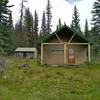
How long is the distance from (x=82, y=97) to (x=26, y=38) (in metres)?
56.1

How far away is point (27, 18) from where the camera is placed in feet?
226

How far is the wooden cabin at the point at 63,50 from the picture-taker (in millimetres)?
30438

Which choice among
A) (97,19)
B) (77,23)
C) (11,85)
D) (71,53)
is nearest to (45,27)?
(77,23)

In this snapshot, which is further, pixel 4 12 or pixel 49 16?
pixel 49 16

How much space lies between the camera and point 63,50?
30703 millimetres

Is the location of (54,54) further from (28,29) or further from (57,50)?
(28,29)

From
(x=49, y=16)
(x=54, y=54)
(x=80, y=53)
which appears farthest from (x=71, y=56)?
(x=49, y=16)

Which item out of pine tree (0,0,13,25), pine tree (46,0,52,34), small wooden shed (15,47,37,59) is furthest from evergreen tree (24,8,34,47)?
pine tree (0,0,13,25)

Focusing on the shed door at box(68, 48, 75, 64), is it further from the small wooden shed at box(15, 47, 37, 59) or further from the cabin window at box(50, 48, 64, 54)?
the small wooden shed at box(15, 47, 37, 59)

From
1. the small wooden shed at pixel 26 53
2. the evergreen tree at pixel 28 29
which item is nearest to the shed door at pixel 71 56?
the small wooden shed at pixel 26 53

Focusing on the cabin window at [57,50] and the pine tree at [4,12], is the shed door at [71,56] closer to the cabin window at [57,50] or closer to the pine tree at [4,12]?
the cabin window at [57,50]

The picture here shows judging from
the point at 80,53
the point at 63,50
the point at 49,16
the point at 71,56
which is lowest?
the point at 71,56

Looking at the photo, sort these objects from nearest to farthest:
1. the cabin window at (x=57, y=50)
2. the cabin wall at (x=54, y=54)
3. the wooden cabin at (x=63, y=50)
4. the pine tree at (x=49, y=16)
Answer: the wooden cabin at (x=63, y=50), the cabin wall at (x=54, y=54), the cabin window at (x=57, y=50), the pine tree at (x=49, y=16)

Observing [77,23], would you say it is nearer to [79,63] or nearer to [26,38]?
[26,38]
